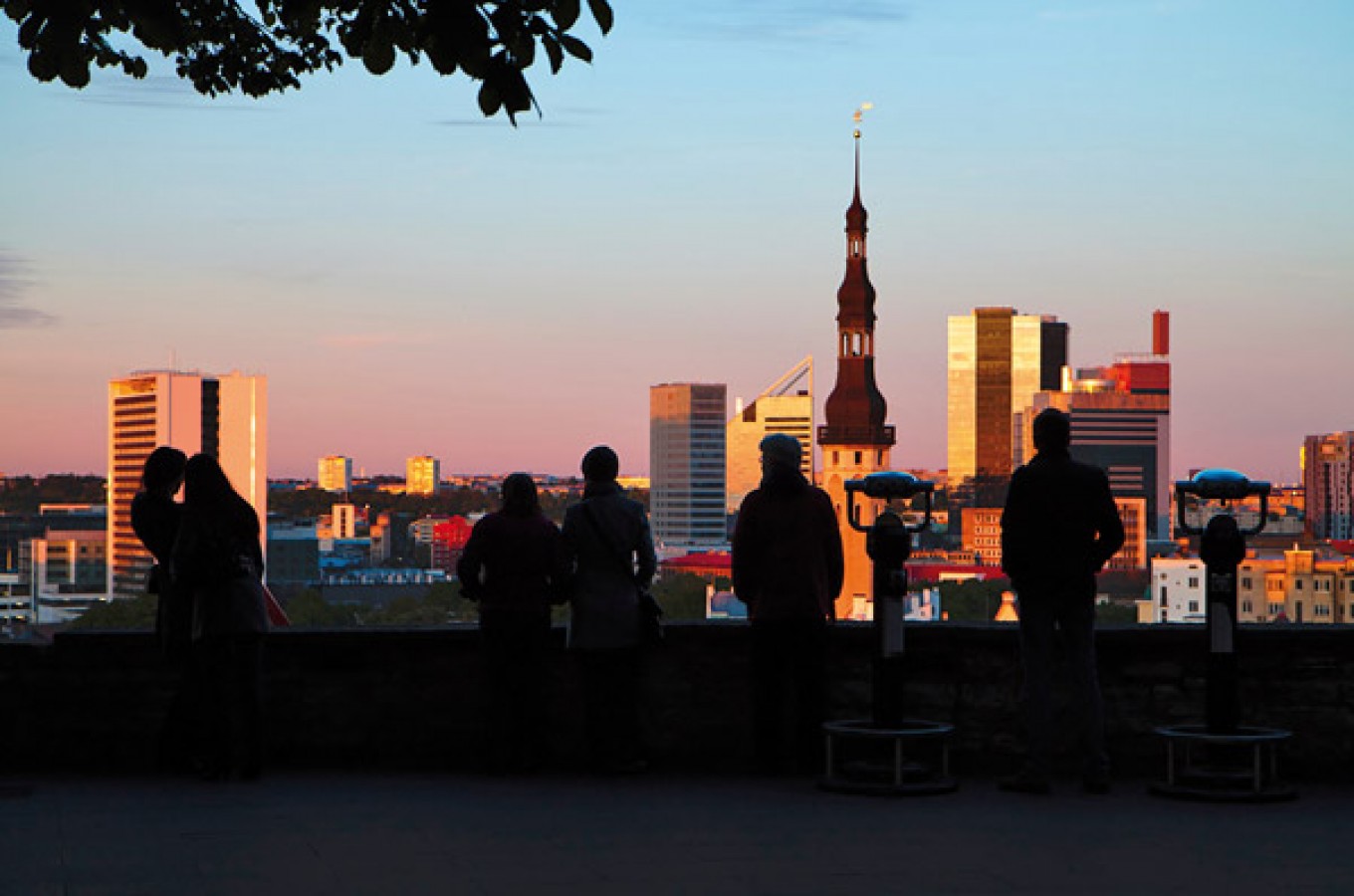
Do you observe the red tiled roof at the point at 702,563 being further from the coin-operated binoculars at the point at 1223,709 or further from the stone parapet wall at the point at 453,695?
the coin-operated binoculars at the point at 1223,709

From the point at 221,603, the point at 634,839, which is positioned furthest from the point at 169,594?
the point at 634,839

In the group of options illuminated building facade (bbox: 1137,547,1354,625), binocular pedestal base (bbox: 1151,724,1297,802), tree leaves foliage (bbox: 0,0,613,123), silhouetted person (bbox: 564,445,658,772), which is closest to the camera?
tree leaves foliage (bbox: 0,0,613,123)

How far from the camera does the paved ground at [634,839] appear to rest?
698cm

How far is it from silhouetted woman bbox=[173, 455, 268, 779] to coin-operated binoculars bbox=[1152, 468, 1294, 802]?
3831mm

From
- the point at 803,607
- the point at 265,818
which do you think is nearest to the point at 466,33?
the point at 265,818

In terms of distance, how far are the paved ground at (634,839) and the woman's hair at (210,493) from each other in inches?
45.4

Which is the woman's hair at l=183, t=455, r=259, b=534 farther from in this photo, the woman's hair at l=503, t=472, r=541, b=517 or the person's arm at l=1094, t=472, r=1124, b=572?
the person's arm at l=1094, t=472, r=1124, b=572

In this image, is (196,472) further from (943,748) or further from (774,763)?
(943,748)

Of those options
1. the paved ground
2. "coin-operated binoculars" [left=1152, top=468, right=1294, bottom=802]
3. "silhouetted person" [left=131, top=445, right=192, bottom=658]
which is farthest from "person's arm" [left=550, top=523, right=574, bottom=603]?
"coin-operated binoculars" [left=1152, top=468, right=1294, bottom=802]

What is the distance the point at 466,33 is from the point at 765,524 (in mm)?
4327

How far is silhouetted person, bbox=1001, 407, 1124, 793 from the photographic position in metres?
9.08

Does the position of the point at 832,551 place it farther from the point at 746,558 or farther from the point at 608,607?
the point at 608,607

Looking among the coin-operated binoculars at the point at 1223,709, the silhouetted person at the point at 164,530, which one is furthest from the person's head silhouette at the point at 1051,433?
the silhouetted person at the point at 164,530

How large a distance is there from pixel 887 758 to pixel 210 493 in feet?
10.3
